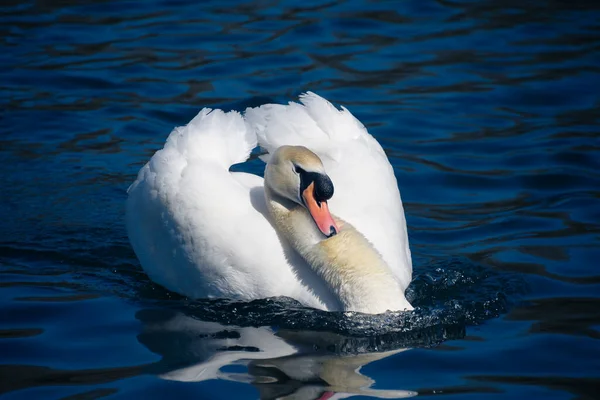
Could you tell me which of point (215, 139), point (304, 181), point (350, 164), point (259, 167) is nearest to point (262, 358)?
point (304, 181)

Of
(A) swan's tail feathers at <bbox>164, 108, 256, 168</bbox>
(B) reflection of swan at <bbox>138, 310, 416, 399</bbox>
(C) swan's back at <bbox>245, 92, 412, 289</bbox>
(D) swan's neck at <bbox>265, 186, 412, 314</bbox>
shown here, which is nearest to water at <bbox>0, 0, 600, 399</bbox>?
(B) reflection of swan at <bbox>138, 310, 416, 399</bbox>

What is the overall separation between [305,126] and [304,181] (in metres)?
1.30

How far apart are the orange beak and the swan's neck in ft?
0.32

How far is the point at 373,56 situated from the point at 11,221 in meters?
5.89

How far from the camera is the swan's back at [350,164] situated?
695 cm

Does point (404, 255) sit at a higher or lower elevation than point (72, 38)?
lower

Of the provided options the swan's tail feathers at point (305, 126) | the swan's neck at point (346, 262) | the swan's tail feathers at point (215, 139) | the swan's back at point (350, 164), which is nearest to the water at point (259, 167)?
the swan's neck at point (346, 262)

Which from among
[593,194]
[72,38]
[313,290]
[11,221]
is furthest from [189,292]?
[72,38]

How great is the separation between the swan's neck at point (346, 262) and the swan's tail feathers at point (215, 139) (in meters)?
0.68

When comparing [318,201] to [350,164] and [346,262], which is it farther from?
[350,164]

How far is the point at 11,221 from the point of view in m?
8.20

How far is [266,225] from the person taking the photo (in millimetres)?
6781

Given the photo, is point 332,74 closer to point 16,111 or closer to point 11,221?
point 16,111

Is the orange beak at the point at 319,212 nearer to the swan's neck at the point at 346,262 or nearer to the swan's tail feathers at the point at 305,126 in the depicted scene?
the swan's neck at the point at 346,262
